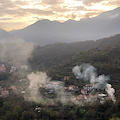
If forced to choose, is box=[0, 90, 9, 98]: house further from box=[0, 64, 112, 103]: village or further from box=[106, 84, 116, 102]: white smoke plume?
box=[106, 84, 116, 102]: white smoke plume

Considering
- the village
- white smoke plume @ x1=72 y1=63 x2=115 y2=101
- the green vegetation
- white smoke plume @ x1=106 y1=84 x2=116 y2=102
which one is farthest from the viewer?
white smoke plume @ x1=72 y1=63 x2=115 y2=101

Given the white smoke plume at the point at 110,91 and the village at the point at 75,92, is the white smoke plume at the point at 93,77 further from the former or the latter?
the village at the point at 75,92

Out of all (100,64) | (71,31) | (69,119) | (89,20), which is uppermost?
(89,20)

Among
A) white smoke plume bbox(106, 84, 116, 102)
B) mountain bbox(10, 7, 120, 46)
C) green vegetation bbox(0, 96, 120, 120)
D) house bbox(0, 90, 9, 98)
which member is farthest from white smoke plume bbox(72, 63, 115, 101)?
mountain bbox(10, 7, 120, 46)

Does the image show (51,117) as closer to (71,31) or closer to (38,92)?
(38,92)

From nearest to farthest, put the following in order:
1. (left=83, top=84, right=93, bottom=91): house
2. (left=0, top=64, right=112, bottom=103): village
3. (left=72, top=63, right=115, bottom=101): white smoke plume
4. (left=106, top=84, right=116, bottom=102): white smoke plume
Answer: (left=0, top=64, right=112, bottom=103): village < (left=106, top=84, right=116, bottom=102): white smoke plume < (left=72, top=63, right=115, bottom=101): white smoke plume < (left=83, top=84, right=93, bottom=91): house

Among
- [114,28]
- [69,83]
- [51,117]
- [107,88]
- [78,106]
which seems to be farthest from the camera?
[114,28]

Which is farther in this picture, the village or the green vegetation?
the village

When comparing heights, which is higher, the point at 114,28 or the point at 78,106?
the point at 114,28

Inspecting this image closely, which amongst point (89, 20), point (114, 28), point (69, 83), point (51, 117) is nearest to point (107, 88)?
point (69, 83)
